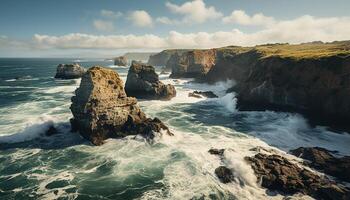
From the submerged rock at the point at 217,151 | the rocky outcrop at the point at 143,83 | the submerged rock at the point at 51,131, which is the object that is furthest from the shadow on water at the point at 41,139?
the rocky outcrop at the point at 143,83

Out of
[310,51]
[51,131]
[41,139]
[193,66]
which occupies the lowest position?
[41,139]

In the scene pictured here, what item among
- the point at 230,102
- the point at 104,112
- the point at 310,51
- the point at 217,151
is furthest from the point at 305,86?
the point at 104,112

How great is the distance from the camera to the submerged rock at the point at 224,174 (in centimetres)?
3180

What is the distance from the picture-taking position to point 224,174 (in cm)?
3253

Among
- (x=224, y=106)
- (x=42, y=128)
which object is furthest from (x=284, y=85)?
(x=42, y=128)

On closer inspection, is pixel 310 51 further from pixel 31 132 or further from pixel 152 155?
pixel 31 132

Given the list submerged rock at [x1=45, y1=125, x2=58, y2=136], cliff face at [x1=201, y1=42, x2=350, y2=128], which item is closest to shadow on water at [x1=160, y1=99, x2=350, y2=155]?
cliff face at [x1=201, y1=42, x2=350, y2=128]

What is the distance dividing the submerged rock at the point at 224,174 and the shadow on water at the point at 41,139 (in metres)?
20.2

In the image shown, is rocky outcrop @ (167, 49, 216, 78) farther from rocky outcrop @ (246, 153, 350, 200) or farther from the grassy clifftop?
rocky outcrop @ (246, 153, 350, 200)

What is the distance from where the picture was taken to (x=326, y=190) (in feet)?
93.4

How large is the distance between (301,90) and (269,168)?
95.8 feet

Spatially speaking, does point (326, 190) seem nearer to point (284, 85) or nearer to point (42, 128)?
point (284, 85)

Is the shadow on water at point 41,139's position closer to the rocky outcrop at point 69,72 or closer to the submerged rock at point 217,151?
the submerged rock at point 217,151

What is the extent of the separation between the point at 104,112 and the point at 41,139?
1107cm
